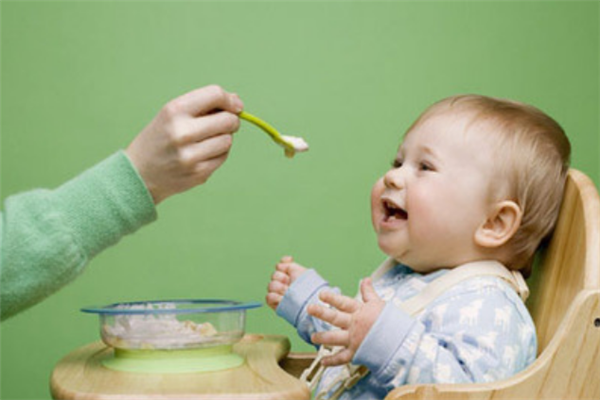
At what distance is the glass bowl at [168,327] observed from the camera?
0.81m

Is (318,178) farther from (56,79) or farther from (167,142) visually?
(167,142)

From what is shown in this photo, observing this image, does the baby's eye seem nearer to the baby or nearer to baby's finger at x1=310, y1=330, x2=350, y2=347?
the baby

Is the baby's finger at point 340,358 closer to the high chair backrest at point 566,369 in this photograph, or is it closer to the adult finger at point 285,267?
the high chair backrest at point 566,369

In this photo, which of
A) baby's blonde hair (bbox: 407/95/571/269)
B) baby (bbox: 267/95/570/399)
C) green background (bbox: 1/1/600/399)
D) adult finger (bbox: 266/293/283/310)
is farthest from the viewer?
green background (bbox: 1/1/600/399)

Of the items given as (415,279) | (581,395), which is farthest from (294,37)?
(581,395)

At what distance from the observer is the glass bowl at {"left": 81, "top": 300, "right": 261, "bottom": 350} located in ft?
2.67

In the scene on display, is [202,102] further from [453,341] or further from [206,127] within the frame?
[453,341]

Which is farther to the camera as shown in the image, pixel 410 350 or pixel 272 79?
pixel 272 79

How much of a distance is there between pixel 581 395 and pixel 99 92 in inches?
41.5

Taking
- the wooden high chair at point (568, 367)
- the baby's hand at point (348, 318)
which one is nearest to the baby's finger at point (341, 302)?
the baby's hand at point (348, 318)

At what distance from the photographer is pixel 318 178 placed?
151 cm

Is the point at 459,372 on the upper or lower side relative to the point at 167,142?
lower

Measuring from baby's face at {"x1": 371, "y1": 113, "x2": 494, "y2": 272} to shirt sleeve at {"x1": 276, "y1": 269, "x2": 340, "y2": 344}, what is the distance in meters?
0.11

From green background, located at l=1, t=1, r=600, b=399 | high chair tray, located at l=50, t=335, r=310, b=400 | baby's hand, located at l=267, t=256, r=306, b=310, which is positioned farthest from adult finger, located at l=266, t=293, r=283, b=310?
green background, located at l=1, t=1, r=600, b=399
